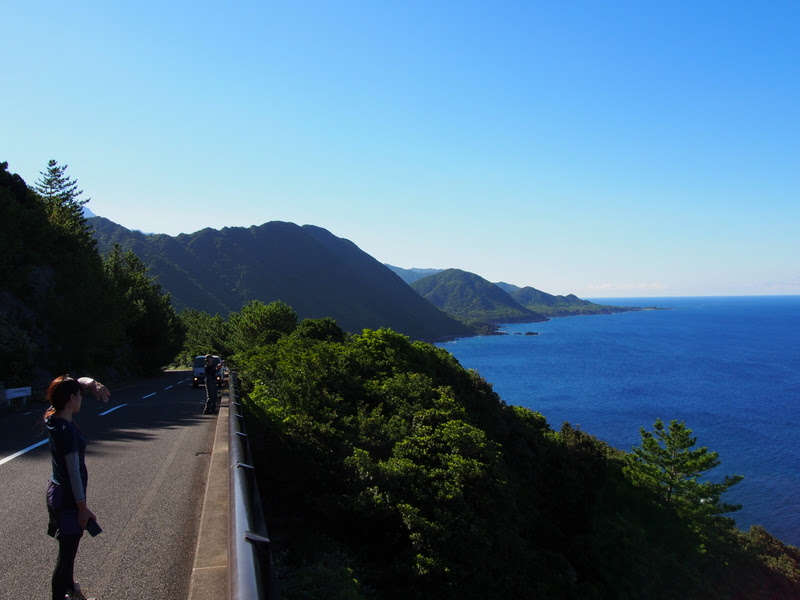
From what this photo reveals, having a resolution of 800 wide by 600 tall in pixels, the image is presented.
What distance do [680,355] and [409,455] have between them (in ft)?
374

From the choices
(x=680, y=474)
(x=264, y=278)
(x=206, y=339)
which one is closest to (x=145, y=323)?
(x=206, y=339)

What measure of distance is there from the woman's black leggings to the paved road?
0.34 m

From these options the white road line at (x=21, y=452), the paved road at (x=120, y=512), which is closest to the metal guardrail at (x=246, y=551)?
the paved road at (x=120, y=512)

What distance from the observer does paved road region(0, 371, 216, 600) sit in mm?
4199

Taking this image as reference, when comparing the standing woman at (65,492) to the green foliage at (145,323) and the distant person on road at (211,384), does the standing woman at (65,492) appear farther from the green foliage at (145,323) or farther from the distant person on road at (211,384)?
the green foliage at (145,323)

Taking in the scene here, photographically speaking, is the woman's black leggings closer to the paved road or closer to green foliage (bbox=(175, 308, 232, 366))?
the paved road

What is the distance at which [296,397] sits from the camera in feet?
40.4

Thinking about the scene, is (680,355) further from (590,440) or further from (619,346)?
(590,440)

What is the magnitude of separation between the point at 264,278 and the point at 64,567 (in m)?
164

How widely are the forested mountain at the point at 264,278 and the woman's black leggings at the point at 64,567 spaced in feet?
418

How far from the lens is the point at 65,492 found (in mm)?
3795

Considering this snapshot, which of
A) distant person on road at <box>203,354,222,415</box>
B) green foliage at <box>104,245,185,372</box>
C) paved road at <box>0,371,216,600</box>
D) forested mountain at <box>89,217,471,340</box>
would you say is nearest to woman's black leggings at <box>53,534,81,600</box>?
paved road at <box>0,371,216,600</box>

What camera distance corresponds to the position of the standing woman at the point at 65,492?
12.2 ft

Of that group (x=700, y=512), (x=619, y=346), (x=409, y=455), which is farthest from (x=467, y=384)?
(x=619, y=346)
